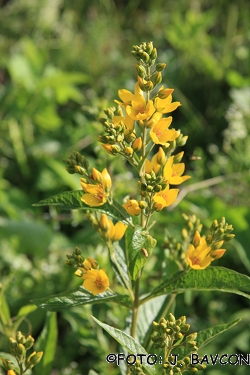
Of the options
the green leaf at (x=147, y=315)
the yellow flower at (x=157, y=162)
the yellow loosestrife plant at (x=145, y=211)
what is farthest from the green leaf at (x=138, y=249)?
the green leaf at (x=147, y=315)

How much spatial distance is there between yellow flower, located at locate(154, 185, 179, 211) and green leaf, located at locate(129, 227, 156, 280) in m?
0.04

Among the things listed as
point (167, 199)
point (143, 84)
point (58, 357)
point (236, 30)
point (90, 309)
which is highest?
point (143, 84)

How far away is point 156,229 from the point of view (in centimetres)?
166

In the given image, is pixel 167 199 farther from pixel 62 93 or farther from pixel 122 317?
pixel 62 93

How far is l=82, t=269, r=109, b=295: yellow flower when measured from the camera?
82cm

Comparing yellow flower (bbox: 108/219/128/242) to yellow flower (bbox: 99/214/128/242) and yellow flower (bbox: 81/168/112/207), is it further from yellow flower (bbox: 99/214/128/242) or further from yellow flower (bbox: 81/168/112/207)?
yellow flower (bbox: 81/168/112/207)

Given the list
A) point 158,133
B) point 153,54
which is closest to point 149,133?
point 158,133

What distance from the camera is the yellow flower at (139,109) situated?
78cm

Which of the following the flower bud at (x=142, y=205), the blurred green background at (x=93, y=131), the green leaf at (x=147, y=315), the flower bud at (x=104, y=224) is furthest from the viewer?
the blurred green background at (x=93, y=131)

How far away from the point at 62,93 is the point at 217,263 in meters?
1.14

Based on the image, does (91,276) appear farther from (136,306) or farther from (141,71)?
(141,71)

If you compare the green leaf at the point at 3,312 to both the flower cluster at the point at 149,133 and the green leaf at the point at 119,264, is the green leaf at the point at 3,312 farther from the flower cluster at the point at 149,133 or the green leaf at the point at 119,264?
the flower cluster at the point at 149,133

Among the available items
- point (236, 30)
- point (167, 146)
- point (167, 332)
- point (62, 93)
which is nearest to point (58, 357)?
point (167, 332)

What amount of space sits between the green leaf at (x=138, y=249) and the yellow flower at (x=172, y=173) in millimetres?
91
